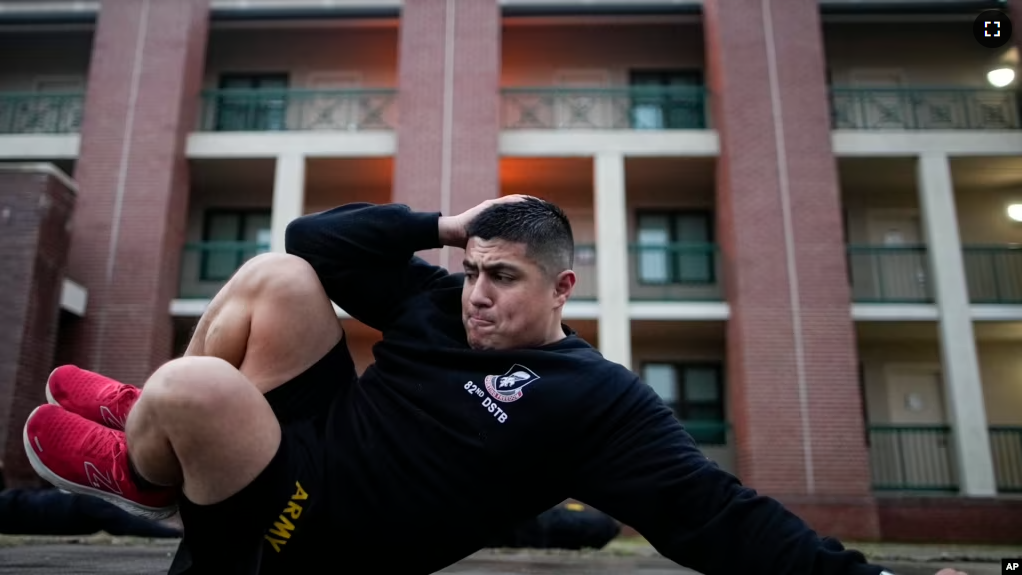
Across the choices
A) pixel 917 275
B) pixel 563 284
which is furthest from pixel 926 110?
pixel 563 284

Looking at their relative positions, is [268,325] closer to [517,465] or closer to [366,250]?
[366,250]

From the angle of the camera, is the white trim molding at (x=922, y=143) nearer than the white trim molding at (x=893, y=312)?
No

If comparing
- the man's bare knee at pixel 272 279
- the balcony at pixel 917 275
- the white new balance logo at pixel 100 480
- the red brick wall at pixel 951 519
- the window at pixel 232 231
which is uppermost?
the window at pixel 232 231

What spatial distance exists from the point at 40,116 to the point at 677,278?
14188 millimetres

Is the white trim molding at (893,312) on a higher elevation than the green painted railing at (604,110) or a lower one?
lower

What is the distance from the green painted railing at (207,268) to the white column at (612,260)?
23.4ft

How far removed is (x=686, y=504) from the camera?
171 centimetres

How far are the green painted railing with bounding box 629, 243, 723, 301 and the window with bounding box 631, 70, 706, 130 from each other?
276 cm

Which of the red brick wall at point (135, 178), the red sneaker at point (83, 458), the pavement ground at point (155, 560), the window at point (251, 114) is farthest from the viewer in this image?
the window at point (251, 114)

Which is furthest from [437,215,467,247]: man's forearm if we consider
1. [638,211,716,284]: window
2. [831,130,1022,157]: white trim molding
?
[831,130,1022,157]: white trim molding

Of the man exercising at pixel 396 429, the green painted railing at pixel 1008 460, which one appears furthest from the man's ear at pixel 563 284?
the green painted railing at pixel 1008 460

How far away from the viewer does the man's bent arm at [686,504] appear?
1.60 metres

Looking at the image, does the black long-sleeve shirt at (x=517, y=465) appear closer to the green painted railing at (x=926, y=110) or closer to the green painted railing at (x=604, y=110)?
the green painted railing at (x=604, y=110)

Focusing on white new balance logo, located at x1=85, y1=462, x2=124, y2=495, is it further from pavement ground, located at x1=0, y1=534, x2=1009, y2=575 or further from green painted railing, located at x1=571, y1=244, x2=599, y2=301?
green painted railing, located at x1=571, y1=244, x2=599, y2=301
